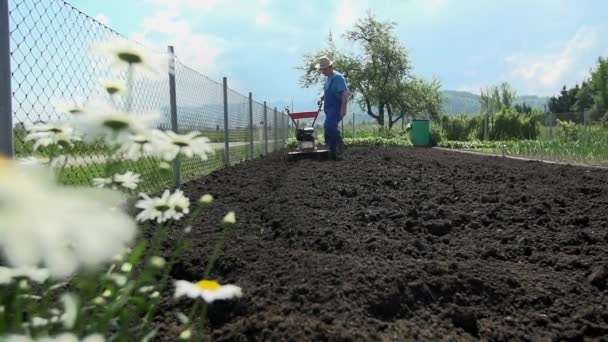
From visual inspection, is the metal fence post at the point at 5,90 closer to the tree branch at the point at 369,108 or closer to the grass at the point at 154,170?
the grass at the point at 154,170

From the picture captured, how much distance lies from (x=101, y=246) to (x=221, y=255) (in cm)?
208

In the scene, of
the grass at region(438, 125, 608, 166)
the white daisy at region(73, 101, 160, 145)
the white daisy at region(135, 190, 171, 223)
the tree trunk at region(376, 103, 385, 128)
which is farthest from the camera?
the tree trunk at region(376, 103, 385, 128)

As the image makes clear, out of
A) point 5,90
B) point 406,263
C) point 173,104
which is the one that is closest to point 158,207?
point 406,263

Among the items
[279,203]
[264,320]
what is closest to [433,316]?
[264,320]

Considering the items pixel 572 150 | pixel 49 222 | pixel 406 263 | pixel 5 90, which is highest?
pixel 5 90

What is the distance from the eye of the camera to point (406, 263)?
107 inches

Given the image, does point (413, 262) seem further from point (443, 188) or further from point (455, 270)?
point (443, 188)

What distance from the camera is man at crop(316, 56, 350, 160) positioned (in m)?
9.83

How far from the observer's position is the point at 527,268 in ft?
9.90

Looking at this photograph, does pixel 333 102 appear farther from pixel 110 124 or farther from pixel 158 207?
pixel 110 124

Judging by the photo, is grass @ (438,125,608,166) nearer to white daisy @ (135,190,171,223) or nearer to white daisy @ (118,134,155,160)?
white daisy @ (135,190,171,223)

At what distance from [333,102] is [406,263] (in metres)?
7.45

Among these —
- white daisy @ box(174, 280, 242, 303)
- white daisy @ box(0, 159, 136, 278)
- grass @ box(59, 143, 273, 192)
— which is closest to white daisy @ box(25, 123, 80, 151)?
grass @ box(59, 143, 273, 192)

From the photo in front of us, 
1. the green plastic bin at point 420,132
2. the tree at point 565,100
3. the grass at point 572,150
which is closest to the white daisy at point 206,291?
the grass at point 572,150
